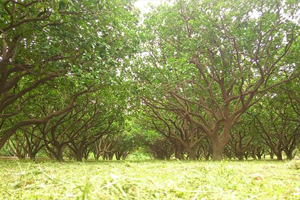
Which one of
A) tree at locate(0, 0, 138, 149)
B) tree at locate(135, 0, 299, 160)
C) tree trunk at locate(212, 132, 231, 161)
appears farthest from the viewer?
tree trunk at locate(212, 132, 231, 161)

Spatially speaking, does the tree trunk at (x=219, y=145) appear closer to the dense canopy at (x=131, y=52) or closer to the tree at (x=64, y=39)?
the dense canopy at (x=131, y=52)

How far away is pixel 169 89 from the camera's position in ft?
49.9

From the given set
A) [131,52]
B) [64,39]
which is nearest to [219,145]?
[131,52]

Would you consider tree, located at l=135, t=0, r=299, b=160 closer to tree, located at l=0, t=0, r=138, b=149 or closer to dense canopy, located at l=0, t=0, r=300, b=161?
dense canopy, located at l=0, t=0, r=300, b=161

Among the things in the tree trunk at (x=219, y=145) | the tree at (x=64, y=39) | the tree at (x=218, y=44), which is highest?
the tree at (x=218, y=44)

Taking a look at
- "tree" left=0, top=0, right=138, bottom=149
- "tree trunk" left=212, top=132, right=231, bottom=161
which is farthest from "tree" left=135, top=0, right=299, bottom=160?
"tree" left=0, top=0, right=138, bottom=149

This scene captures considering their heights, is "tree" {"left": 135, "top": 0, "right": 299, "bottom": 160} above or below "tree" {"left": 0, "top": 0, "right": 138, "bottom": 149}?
above

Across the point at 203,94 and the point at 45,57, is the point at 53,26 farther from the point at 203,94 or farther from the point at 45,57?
the point at 203,94

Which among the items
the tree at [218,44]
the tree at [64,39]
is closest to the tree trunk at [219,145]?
the tree at [218,44]

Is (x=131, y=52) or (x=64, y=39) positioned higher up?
(x=131, y=52)

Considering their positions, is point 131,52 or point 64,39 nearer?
point 64,39

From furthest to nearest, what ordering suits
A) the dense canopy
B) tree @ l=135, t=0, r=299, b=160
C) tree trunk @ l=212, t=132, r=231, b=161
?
tree trunk @ l=212, t=132, r=231, b=161, tree @ l=135, t=0, r=299, b=160, the dense canopy

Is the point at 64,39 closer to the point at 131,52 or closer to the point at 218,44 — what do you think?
the point at 131,52

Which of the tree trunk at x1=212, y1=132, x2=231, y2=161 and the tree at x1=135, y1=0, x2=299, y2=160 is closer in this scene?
the tree at x1=135, y1=0, x2=299, y2=160
